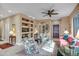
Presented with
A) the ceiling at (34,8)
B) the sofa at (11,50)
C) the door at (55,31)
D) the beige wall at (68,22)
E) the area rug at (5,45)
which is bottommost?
the sofa at (11,50)

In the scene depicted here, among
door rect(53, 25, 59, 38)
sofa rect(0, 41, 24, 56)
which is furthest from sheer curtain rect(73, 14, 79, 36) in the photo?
sofa rect(0, 41, 24, 56)

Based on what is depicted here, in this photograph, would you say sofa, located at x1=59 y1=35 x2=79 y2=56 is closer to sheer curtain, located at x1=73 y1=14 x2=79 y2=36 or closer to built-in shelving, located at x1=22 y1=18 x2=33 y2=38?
sheer curtain, located at x1=73 y1=14 x2=79 y2=36

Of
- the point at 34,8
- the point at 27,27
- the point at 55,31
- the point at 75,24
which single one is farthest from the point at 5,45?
the point at 75,24

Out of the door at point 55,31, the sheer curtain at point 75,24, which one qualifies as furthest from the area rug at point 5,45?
the sheer curtain at point 75,24

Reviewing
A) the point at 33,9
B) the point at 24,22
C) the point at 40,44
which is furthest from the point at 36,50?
the point at 33,9

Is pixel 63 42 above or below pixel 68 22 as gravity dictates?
below

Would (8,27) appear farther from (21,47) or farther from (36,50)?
(36,50)

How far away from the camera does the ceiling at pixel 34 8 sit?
3.33 meters

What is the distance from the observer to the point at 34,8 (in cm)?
339

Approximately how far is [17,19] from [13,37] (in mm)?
404

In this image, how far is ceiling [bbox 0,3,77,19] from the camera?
333 cm

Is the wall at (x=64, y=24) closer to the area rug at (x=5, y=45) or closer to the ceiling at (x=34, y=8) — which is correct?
the ceiling at (x=34, y=8)

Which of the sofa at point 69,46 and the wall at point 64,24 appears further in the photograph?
the wall at point 64,24

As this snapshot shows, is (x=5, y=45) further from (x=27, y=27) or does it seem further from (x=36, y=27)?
(x=36, y=27)
